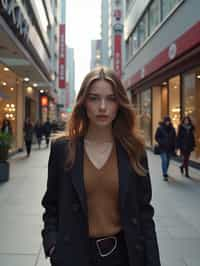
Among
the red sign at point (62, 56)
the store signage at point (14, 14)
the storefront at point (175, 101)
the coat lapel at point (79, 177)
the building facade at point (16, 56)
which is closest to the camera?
the coat lapel at point (79, 177)

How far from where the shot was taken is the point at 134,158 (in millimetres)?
1980

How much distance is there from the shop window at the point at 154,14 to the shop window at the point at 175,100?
3495 mm

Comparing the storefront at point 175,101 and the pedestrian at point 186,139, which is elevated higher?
the storefront at point 175,101

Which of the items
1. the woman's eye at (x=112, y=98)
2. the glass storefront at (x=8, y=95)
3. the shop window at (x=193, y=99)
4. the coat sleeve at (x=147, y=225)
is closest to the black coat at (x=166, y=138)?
the shop window at (x=193, y=99)

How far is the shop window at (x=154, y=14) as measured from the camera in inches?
697

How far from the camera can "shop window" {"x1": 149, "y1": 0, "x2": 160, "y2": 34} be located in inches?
697

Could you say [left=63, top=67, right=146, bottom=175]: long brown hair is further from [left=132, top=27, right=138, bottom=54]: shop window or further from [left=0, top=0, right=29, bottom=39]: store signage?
[left=132, top=27, right=138, bottom=54]: shop window

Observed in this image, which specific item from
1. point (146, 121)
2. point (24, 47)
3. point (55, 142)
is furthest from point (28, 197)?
point (146, 121)

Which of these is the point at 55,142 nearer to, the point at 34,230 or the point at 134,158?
the point at 134,158

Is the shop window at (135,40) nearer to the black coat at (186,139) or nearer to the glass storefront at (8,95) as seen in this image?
the glass storefront at (8,95)

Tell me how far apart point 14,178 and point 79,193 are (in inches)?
359

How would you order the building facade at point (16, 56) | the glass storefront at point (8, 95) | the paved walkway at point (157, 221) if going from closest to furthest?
the paved walkway at point (157, 221) < the building facade at point (16, 56) < the glass storefront at point (8, 95)

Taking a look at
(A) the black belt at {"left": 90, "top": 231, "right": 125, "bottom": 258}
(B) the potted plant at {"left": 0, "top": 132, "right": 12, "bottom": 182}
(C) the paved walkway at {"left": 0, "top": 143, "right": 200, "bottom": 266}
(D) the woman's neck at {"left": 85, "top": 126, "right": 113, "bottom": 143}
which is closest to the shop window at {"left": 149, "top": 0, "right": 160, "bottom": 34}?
(C) the paved walkway at {"left": 0, "top": 143, "right": 200, "bottom": 266}

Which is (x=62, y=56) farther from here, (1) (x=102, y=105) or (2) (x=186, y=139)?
(1) (x=102, y=105)
